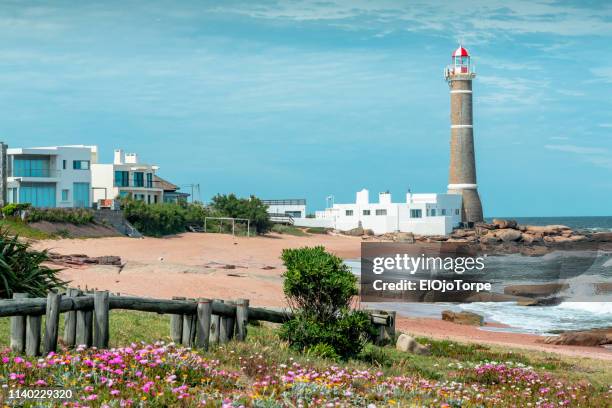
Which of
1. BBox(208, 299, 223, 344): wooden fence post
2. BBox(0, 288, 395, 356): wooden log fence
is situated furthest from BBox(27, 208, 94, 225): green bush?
BBox(208, 299, 223, 344): wooden fence post

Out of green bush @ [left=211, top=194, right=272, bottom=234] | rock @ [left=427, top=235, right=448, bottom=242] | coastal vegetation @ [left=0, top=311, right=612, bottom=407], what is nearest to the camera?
coastal vegetation @ [left=0, top=311, right=612, bottom=407]

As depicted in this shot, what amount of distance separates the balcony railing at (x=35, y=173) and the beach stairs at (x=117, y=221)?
7.50 meters

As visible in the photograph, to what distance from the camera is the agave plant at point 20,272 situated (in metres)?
15.3

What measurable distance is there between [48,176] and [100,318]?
51.0 m

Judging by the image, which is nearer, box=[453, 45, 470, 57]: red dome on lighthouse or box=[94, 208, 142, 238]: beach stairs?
box=[94, 208, 142, 238]: beach stairs

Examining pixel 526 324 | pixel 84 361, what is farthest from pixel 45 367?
pixel 526 324

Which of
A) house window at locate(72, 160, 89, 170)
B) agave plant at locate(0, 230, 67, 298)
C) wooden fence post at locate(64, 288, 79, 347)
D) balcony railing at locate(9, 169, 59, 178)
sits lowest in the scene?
wooden fence post at locate(64, 288, 79, 347)

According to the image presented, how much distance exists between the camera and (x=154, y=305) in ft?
39.4

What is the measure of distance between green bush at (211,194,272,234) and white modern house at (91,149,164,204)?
570 cm

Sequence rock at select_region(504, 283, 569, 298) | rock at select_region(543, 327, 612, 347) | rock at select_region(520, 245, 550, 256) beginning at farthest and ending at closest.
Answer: rock at select_region(520, 245, 550, 256) → rock at select_region(504, 283, 569, 298) → rock at select_region(543, 327, 612, 347)

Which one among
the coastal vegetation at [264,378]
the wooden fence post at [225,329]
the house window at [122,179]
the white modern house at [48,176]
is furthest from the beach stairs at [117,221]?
the wooden fence post at [225,329]

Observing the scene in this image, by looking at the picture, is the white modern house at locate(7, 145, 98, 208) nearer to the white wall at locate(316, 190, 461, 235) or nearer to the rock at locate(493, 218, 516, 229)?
the white wall at locate(316, 190, 461, 235)

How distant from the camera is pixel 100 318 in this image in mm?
11008

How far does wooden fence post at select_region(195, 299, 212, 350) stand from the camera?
1236 centimetres
